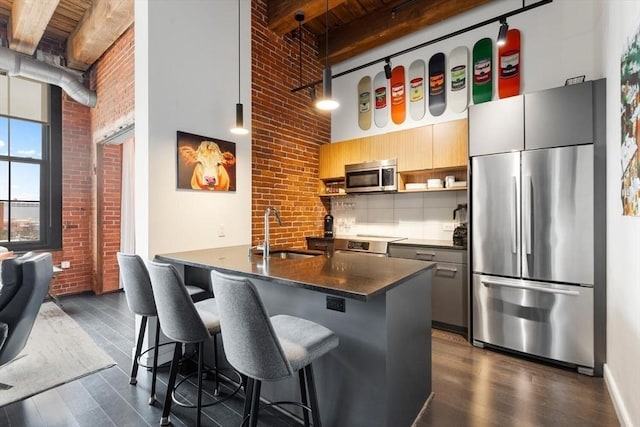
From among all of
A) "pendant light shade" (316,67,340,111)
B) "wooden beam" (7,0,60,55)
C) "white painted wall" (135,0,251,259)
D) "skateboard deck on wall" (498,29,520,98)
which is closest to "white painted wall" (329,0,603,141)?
"skateboard deck on wall" (498,29,520,98)

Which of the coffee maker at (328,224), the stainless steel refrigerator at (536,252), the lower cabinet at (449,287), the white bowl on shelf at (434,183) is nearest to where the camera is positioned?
the stainless steel refrigerator at (536,252)

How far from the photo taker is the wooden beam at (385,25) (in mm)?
3494

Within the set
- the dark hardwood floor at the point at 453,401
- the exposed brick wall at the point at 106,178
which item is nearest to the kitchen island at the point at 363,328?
the dark hardwood floor at the point at 453,401

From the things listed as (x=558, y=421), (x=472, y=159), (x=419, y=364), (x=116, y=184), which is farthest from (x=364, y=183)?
(x=116, y=184)

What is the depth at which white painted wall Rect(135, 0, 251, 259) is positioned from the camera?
2666mm

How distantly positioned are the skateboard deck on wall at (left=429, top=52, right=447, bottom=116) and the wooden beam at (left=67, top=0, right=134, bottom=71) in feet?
10.9

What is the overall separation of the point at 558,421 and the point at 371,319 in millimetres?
1408

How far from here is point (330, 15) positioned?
4.05 m

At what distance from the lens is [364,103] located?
444 centimetres

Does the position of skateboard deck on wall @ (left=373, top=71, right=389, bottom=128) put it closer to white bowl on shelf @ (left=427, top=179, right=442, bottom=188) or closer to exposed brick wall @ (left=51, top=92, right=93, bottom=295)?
white bowl on shelf @ (left=427, top=179, right=442, bottom=188)

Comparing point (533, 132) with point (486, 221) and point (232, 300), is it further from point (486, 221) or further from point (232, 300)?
point (232, 300)

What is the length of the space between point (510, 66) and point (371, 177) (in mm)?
1842

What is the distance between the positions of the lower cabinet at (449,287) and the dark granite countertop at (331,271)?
1.28 metres

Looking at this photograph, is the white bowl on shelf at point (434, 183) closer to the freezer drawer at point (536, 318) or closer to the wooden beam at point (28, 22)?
the freezer drawer at point (536, 318)
